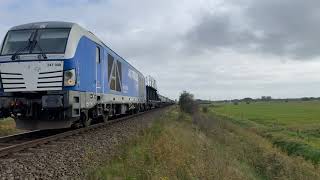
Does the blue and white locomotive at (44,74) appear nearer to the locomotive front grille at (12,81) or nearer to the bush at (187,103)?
the locomotive front grille at (12,81)

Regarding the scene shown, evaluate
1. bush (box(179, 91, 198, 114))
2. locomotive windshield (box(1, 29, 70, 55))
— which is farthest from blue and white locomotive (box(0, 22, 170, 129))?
bush (box(179, 91, 198, 114))

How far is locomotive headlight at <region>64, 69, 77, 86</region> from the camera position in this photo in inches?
554

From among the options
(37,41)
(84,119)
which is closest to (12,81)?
(37,41)

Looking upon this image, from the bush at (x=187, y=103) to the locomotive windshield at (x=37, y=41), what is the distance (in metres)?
44.4

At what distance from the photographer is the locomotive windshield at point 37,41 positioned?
14.4m

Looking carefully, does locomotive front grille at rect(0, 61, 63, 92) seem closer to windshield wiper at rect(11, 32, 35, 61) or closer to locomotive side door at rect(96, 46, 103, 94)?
windshield wiper at rect(11, 32, 35, 61)

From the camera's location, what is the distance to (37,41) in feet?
48.0

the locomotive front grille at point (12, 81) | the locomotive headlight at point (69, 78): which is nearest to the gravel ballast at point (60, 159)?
the locomotive headlight at point (69, 78)

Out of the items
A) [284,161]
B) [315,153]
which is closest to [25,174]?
[284,161]

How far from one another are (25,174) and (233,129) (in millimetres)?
27362

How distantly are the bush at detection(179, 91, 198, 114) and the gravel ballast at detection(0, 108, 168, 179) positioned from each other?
4605cm

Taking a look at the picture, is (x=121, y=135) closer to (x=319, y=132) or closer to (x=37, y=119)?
(x=37, y=119)

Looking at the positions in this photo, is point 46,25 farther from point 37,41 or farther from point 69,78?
point 69,78

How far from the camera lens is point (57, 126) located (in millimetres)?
14836
